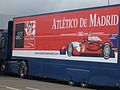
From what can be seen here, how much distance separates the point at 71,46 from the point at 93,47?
5.22ft

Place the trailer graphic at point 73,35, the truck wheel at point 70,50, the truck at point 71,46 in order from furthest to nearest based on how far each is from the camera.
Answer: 1. the truck wheel at point 70,50
2. the trailer graphic at point 73,35
3. the truck at point 71,46

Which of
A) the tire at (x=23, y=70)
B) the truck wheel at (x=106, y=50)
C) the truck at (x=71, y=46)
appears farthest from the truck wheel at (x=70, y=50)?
the tire at (x=23, y=70)

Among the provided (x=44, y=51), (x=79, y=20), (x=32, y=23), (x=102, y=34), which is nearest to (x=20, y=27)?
(x=32, y=23)

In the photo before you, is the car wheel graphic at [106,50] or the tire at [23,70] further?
the tire at [23,70]

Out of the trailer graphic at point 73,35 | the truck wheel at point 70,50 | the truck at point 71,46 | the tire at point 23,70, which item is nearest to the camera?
the truck at point 71,46

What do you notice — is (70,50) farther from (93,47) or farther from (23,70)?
(23,70)

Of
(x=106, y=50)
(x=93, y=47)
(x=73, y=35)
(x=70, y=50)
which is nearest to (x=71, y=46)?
(x=70, y=50)

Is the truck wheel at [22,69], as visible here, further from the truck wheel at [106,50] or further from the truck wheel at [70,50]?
the truck wheel at [106,50]

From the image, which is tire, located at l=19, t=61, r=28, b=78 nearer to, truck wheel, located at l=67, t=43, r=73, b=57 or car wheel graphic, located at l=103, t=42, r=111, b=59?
truck wheel, located at l=67, t=43, r=73, b=57

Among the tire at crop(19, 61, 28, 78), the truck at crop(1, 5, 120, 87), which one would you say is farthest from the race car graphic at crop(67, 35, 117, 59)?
the tire at crop(19, 61, 28, 78)

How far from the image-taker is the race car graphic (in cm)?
1770

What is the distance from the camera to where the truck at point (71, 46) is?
695 inches

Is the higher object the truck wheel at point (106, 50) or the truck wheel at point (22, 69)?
the truck wheel at point (106, 50)

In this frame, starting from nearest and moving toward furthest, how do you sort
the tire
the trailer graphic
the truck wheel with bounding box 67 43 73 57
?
the trailer graphic, the truck wheel with bounding box 67 43 73 57, the tire
